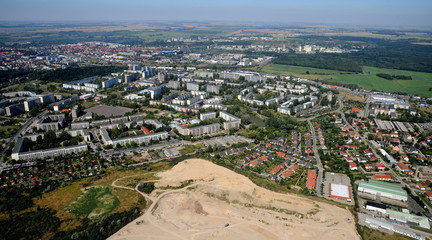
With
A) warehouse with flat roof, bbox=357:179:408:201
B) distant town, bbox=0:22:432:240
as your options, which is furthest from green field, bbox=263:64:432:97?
warehouse with flat roof, bbox=357:179:408:201

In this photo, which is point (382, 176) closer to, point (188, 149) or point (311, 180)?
point (311, 180)

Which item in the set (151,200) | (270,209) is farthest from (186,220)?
(270,209)

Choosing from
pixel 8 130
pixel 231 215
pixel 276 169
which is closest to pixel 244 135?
pixel 276 169

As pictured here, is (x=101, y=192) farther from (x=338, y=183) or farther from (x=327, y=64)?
(x=327, y=64)

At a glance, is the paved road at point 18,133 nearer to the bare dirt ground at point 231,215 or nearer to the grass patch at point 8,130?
the grass patch at point 8,130

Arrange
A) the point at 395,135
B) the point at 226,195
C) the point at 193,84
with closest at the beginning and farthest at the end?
1. the point at 226,195
2. the point at 395,135
3. the point at 193,84

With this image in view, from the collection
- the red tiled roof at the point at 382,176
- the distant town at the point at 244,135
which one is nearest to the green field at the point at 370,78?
the distant town at the point at 244,135
